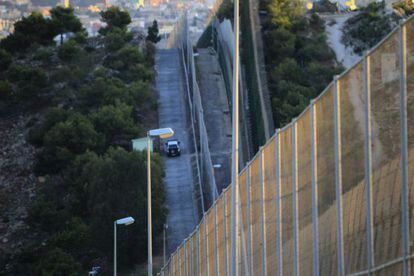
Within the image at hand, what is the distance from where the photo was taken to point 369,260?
11.3 meters

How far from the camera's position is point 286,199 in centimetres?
1444

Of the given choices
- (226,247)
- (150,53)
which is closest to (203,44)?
(150,53)

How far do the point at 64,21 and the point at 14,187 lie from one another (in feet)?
90.9

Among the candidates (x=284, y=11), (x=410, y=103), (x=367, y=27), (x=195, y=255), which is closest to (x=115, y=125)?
(x=284, y=11)

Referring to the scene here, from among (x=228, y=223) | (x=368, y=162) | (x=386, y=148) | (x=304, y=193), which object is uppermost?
(x=386, y=148)

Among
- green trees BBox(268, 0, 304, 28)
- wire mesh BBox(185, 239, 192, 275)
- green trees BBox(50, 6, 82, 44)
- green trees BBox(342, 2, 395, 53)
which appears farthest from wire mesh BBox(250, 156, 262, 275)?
green trees BBox(50, 6, 82, 44)

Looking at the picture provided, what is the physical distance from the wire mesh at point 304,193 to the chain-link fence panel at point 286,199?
17.4 inches

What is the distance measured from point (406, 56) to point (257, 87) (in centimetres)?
4211

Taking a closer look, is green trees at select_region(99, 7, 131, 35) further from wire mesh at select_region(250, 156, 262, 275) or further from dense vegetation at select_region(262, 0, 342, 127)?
wire mesh at select_region(250, 156, 262, 275)

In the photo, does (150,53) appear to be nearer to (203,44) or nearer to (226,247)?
(203,44)

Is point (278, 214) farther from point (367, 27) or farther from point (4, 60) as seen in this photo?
point (4, 60)

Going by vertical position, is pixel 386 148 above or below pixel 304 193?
above

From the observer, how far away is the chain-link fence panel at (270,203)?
1523cm

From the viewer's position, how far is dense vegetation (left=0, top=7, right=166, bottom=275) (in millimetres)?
40469
